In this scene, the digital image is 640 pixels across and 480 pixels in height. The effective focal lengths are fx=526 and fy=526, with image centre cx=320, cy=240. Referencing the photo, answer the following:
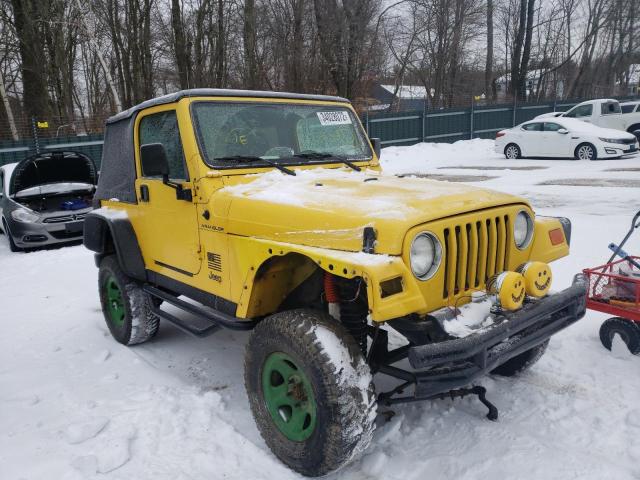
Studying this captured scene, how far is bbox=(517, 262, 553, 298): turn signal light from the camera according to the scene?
2.86 metres

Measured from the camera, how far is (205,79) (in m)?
23.7

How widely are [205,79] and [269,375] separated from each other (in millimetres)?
22686

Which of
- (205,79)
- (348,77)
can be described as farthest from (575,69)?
(205,79)

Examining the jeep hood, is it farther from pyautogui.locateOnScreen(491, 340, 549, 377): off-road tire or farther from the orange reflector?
pyautogui.locateOnScreen(491, 340, 549, 377): off-road tire

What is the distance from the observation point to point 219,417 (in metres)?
3.50

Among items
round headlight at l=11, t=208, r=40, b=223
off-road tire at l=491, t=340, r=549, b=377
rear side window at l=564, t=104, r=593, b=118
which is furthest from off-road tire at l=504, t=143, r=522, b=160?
off-road tire at l=491, t=340, r=549, b=377

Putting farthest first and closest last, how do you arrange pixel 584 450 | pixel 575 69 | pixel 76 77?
pixel 575 69
pixel 76 77
pixel 584 450

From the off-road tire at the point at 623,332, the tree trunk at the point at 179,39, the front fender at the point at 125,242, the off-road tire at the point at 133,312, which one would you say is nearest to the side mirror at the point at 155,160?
the front fender at the point at 125,242

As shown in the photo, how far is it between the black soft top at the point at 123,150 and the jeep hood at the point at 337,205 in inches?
33.3

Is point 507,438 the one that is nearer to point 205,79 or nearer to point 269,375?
point 269,375

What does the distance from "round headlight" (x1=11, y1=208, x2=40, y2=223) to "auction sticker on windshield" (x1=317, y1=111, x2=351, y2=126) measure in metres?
7.04

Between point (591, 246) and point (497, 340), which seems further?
point (591, 246)

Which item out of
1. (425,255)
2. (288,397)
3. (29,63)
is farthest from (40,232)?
(29,63)

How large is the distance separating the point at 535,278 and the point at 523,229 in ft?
1.38
